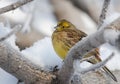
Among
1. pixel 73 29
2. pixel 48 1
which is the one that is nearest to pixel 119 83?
pixel 73 29

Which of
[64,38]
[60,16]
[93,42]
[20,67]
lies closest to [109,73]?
[20,67]

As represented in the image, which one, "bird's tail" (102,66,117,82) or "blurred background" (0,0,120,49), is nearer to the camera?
"bird's tail" (102,66,117,82)

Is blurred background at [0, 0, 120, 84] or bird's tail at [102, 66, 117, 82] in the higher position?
bird's tail at [102, 66, 117, 82]

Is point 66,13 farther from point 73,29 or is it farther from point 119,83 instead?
point 119,83

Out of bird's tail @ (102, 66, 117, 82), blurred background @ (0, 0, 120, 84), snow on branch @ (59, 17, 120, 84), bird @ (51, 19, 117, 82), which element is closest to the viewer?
snow on branch @ (59, 17, 120, 84)

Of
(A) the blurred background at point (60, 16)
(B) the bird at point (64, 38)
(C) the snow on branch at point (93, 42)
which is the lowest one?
(A) the blurred background at point (60, 16)

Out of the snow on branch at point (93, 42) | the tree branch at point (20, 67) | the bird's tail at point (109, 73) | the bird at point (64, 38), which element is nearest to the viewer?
the snow on branch at point (93, 42)

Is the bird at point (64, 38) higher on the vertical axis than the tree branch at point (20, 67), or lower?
lower

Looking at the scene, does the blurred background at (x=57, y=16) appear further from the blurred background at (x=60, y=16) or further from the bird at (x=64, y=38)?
the bird at (x=64, y=38)

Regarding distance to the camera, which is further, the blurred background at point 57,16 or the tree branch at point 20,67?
the blurred background at point 57,16

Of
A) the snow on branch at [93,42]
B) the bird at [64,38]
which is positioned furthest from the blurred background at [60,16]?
the snow on branch at [93,42]

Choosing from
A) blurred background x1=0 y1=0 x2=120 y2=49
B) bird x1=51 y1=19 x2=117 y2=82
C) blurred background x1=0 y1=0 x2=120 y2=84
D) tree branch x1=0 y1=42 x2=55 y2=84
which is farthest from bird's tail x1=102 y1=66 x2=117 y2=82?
blurred background x1=0 y1=0 x2=120 y2=49

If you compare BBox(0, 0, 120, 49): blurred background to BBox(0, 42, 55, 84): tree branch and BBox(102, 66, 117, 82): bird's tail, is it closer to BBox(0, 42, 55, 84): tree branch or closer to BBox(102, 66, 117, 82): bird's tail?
BBox(102, 66, 117, 82): bird's tail

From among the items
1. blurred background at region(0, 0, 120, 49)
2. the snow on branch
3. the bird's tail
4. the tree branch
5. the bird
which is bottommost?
blurred background at region(0, 0, 120, 49)
